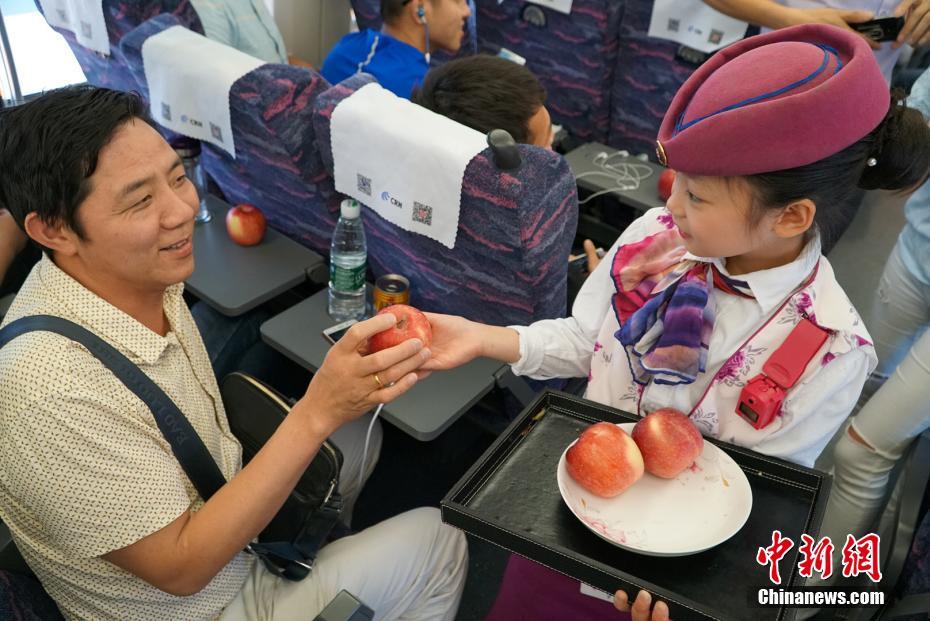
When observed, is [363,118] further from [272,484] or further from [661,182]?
[661,182]

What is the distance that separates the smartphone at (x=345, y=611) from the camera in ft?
4.59

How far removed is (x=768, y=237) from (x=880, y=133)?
24 cm

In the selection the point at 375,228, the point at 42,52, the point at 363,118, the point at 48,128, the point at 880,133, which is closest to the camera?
the point at 880,133

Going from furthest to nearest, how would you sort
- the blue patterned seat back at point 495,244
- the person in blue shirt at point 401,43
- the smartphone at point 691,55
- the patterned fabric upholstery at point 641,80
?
the patterned fabric upholstery at point 641,80
the smartphone at point 691,55
the person in blue shirt at point 401,43
the blue patterned seat back at point 495,244

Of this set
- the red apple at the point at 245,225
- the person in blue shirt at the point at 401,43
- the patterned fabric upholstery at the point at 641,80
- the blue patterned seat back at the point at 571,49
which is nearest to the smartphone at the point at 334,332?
the red apple at the point at 245,225

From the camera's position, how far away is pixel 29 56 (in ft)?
13.1

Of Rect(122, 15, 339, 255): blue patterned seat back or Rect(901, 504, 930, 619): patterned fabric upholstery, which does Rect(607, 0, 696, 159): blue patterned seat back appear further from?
Rect(901, 504, 930, 619): patterned fabric upholstery

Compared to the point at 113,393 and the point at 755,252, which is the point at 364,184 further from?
the point at 755,252

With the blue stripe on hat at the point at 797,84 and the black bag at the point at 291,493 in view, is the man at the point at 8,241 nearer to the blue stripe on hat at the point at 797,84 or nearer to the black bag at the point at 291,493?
the black bag at the point at 291,493

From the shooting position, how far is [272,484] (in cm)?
128

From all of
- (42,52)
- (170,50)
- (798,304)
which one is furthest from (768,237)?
(42,52)

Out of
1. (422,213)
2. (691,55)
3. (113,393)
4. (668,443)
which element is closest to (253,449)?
(113,393)

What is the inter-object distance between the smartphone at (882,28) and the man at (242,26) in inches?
91.7

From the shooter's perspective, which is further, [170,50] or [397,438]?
[397,438]
